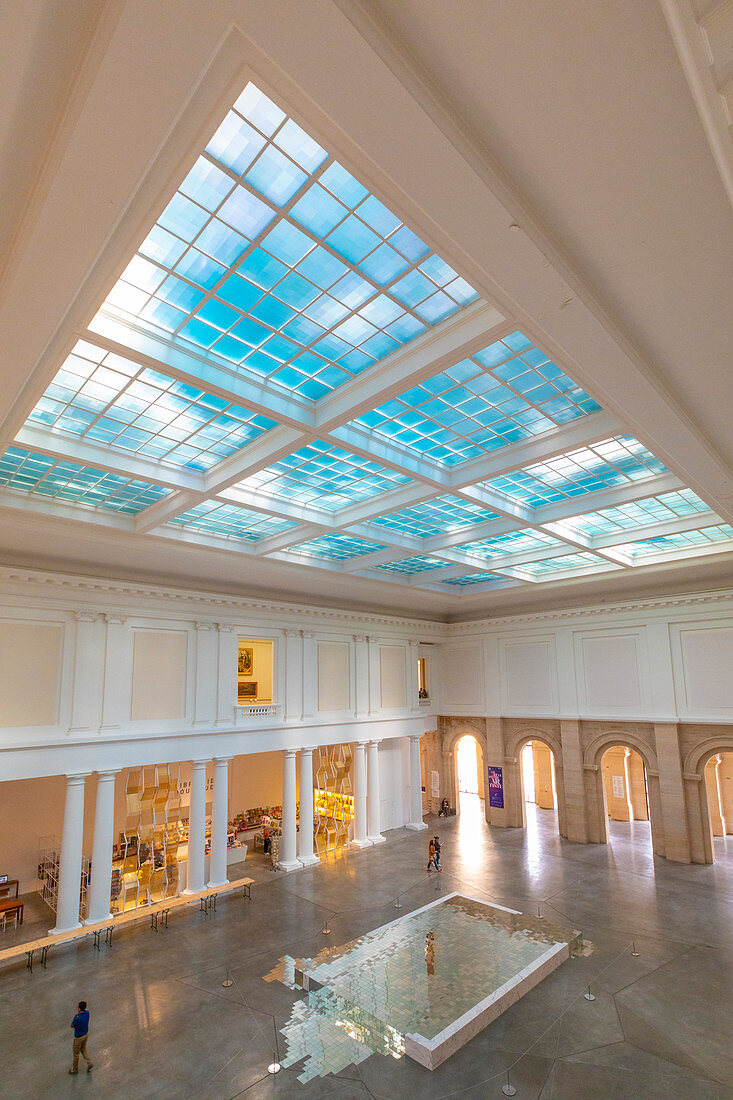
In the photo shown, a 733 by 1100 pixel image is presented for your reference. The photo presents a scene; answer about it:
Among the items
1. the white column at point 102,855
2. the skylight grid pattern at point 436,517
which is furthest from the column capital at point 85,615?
the skylight grid pattern at point 436,517

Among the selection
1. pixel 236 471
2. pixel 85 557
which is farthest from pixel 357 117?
pixel 85 557

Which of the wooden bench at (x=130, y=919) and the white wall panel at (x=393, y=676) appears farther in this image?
the white wall panel at (x=393, y=676)

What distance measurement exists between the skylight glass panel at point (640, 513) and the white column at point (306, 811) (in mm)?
12365

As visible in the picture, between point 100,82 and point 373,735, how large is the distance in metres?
22.8

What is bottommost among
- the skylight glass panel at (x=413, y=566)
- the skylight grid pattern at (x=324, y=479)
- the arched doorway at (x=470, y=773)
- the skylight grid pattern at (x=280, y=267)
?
the arched doorway at (x=470, y=773)

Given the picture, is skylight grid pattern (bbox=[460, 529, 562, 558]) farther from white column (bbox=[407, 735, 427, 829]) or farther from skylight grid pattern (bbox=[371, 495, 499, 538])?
white column (bbox=[407, 735, 427, 829])

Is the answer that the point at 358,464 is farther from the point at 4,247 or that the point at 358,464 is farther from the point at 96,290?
the point at 4,247

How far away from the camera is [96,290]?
657 centimetres

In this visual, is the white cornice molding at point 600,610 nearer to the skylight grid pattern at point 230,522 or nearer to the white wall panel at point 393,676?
the white wall panel at point 393,676

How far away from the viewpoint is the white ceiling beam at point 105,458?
34.8 feet

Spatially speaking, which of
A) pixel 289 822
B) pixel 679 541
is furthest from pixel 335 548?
pixel 679 541

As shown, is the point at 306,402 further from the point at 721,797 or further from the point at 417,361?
the point at 721,797

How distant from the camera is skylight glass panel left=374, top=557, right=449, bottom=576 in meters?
20.2

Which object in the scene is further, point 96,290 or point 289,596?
point 289,596
